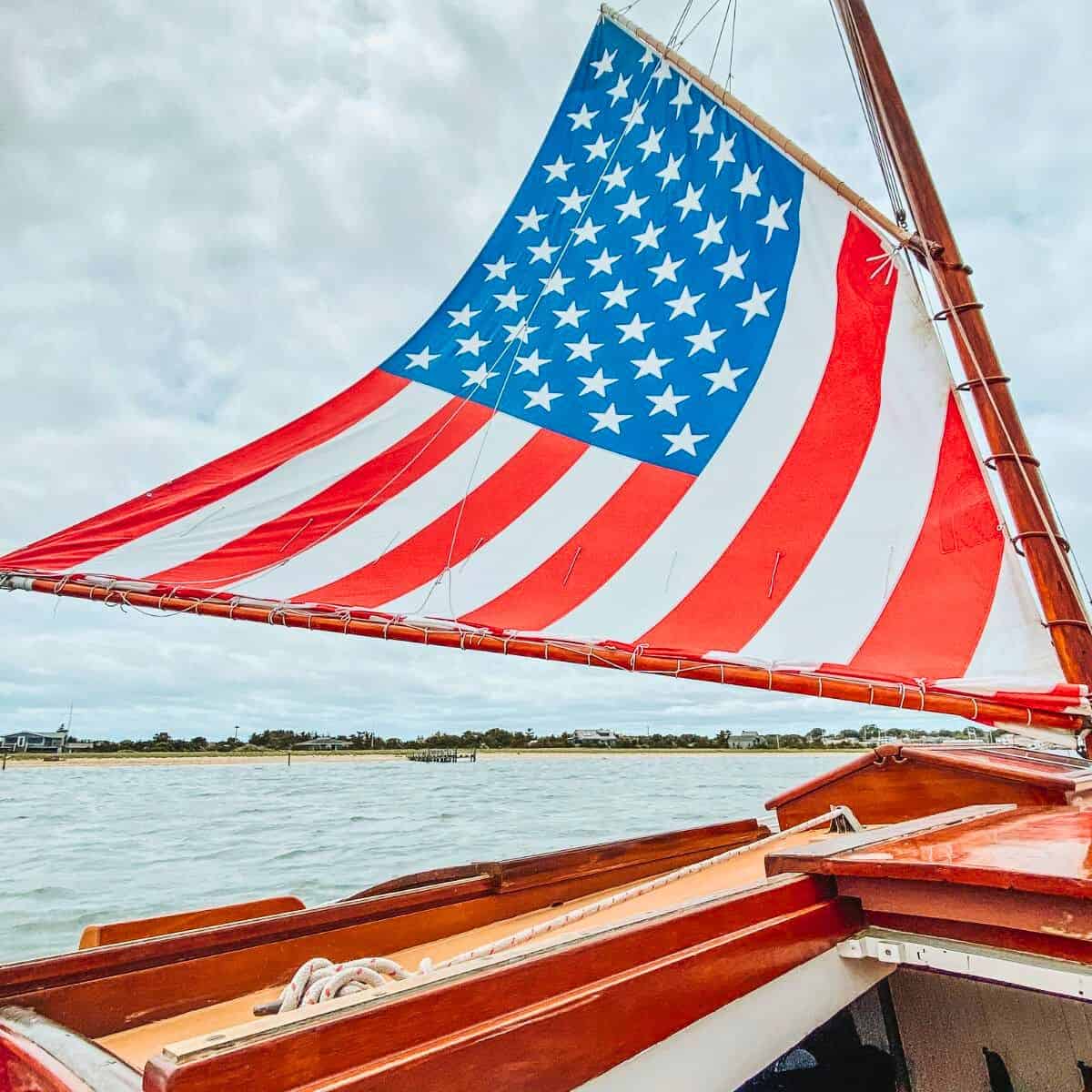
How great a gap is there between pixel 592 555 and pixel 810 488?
3.47ft

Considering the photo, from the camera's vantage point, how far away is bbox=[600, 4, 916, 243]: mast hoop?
3689mm

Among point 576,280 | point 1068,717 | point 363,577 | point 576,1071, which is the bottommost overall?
point 576,1071

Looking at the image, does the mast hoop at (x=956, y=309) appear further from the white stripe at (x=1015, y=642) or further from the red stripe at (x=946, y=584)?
the white stripe at (x=1015, y=642)

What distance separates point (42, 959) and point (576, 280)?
4.01 m

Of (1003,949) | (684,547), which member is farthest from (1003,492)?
(1003,949)

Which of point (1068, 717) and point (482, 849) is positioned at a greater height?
point (1068, 717)

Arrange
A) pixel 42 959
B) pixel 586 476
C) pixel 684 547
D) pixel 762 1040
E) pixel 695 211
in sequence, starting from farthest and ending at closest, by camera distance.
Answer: pixel 695 211 → pixel 586 476 → pixel 684 547 → pixel 42 959 → pixel 762 1040

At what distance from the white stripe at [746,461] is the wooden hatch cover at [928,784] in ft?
4.06

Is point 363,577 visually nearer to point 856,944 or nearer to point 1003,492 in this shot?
point 856,944

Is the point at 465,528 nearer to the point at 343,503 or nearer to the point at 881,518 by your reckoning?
the point at 343,503

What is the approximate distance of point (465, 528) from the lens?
12.4 feet

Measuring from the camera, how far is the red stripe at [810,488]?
314cm

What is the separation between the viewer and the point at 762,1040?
1410mm

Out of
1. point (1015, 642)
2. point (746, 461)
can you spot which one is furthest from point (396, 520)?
point (1015, 642)
